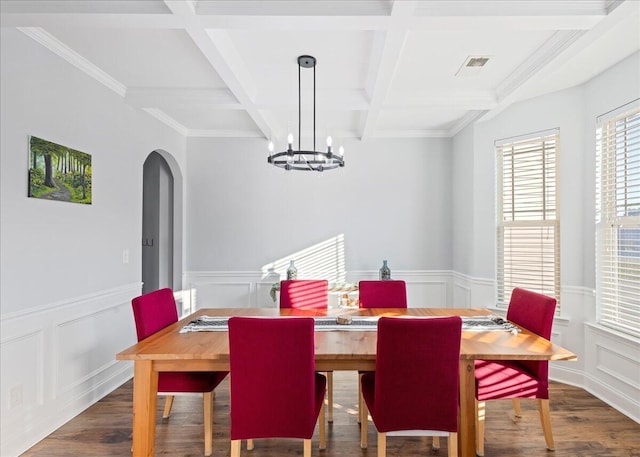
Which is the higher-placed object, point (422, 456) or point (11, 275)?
point (11, 275)

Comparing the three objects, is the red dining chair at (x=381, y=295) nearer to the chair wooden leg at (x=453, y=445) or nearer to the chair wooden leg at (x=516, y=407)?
the chair wooden leg at (x=516, y=407)

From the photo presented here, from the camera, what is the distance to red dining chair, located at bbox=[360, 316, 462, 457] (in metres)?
1.80

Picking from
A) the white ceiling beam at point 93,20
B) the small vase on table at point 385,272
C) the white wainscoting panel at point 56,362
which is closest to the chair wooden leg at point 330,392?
the white wainscoting panel at point 56,362

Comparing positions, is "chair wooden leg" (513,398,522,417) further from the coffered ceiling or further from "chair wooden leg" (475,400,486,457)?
the coffered ceiling

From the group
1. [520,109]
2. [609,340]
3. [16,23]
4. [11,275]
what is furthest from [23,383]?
[520,109]

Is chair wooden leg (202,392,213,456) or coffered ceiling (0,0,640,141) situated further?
chair wooden leg (202,392,213,456)

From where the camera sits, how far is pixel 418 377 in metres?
1.85

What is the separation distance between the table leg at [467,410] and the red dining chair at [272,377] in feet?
2.61

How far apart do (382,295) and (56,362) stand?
243cm

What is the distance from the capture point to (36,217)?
8.10 ft

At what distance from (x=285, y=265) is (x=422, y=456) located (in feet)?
9.46

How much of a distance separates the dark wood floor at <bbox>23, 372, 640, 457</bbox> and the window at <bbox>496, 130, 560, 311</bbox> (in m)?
1.10

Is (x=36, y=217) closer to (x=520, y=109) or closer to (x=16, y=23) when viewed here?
(x=16, y=23)

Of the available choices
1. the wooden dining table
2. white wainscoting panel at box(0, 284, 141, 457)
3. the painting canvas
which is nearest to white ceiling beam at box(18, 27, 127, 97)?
the painting canvas
